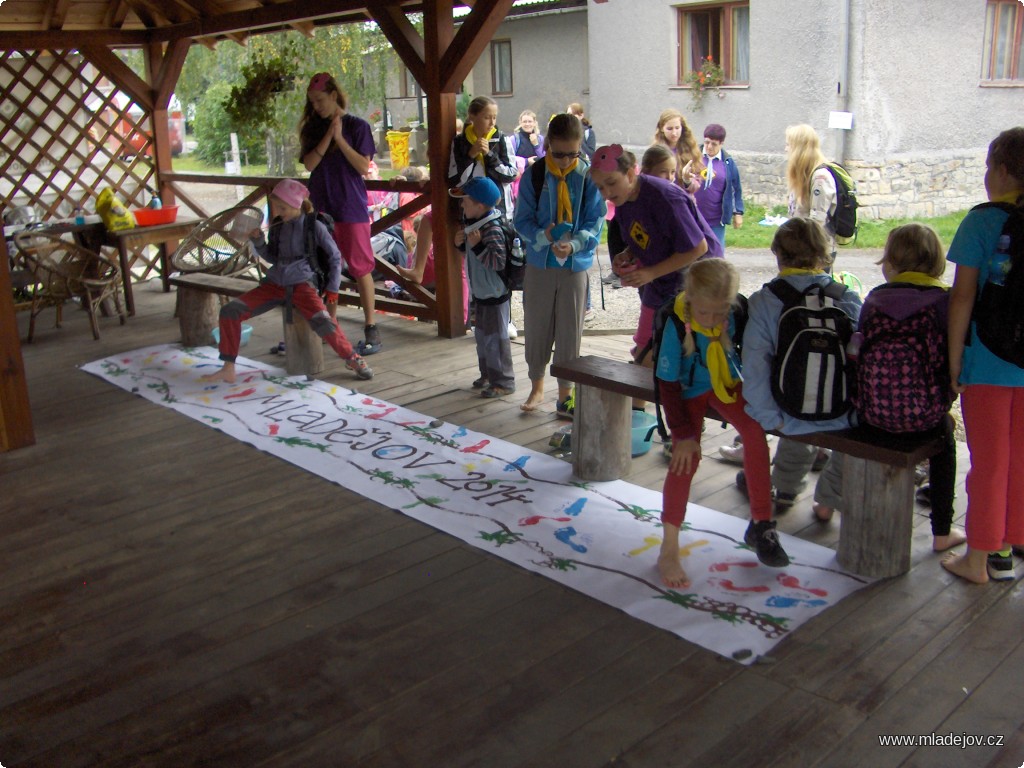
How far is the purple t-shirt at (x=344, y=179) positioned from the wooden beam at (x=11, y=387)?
1.80 metres

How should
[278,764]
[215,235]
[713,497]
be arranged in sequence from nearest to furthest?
[278,764]
[713,497]
[215,235]

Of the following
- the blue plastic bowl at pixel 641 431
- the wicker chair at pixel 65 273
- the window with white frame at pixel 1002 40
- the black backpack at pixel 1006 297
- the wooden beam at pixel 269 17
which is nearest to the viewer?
the black backpack at pixel 1006 297

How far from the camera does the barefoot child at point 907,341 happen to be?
2518 millimetres

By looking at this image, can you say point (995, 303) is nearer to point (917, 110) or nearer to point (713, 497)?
point (713, 497)

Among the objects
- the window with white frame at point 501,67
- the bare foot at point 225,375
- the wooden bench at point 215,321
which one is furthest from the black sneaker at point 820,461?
the window with white frame at point 501,67

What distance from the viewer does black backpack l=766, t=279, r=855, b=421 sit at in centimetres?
262

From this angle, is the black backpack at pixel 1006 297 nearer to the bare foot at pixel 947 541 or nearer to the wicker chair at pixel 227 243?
the bare foot at pixel 947 541

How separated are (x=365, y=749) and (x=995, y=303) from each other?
1.90 metres

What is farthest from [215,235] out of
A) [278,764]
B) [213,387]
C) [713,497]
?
[278,764]

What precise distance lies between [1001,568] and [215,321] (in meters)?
4.55

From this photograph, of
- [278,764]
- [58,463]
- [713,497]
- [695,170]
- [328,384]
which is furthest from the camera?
[695,170]

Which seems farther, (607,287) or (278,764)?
(607,287)

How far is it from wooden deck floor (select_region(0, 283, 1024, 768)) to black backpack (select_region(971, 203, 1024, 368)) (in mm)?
704

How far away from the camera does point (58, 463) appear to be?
12.8ft
